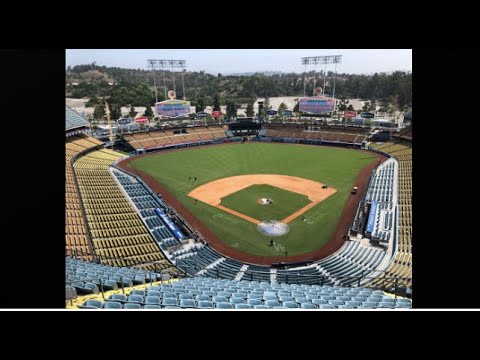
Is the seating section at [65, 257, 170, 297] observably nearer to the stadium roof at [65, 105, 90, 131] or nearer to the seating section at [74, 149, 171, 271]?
the seating section at [74, 149, 171, 271]

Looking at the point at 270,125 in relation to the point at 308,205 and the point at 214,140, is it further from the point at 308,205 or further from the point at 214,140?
the point at 308,205

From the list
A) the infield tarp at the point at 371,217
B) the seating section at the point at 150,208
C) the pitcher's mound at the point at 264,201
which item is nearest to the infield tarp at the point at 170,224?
the seating section at the point at 150,208

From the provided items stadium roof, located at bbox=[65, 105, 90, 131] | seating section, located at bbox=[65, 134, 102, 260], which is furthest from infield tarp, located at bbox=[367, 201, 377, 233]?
stadium roof, located at bbox=[65, 105, 90, 131]

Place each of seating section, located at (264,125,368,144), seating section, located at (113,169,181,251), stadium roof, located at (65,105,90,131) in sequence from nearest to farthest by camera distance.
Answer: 1. seating section, located at (113,169,181,251)
2. stadium roof, located at (65,105,90,131)
3. seating section, located at (264,125,368,144)

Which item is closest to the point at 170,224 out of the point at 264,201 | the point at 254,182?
the point at 264,201

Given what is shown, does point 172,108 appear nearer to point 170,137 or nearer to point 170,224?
point 170,137
